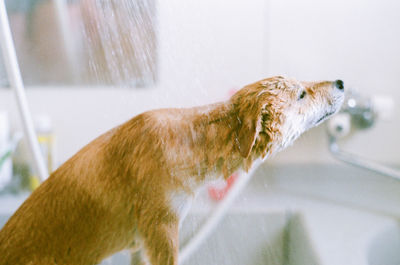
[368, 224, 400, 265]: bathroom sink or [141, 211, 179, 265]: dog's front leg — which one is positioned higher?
[141, 211, 179, 265]: dog's front leg

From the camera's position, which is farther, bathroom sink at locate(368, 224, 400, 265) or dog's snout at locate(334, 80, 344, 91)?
bathroom sink at locate(368, 224, 400, 265)

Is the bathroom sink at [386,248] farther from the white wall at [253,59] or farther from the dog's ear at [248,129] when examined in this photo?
the dog's ear at [248,129]

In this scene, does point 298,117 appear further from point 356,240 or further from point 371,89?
point 371,89

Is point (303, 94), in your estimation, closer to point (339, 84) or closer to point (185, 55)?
point (339, 84)

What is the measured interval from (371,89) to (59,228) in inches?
27.7

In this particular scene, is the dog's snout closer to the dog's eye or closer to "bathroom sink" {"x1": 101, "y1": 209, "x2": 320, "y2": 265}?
the dog's eye

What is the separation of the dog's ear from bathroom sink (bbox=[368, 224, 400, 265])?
28 cm

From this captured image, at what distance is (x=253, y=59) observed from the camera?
29.9 inches

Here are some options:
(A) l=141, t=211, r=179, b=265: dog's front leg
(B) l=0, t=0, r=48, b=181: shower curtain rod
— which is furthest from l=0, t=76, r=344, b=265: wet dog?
(B) l=0, t=0, r=48, b=181: shower curtain rod

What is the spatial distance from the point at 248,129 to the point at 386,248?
37cm

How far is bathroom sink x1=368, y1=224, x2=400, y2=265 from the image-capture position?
→ 568 mm

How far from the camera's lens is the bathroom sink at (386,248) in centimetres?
Answer: 57

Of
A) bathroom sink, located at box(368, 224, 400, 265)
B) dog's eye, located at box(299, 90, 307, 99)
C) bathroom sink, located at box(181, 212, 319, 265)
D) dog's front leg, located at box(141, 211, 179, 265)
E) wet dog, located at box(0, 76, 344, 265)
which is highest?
dog's eye, located at box(299, 90, 307, 99)

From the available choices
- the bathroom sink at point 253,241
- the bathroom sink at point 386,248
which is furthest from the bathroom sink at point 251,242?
the bathroom sink at point 386,248
